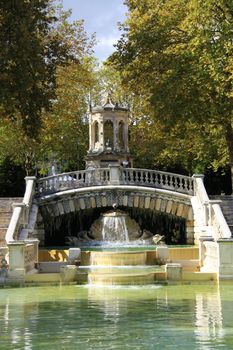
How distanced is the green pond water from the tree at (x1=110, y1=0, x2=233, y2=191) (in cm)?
951

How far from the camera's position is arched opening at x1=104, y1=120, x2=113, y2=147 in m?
26.2

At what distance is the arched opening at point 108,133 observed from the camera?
26248 mm

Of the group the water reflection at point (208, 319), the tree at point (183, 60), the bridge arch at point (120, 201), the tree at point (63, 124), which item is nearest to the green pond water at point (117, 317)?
the water reflection at point (208, 319)

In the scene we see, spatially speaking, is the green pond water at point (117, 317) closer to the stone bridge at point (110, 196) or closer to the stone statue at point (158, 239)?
the stone statue at point (158, 239)

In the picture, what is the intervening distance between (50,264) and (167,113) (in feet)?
31.1

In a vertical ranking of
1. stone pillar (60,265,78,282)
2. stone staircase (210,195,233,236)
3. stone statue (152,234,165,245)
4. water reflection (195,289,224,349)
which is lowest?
water reflection (195,289,224,349)

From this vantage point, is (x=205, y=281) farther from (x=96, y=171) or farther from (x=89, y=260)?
(x=96, y=171)

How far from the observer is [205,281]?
14047mm

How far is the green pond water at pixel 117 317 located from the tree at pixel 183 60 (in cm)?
951

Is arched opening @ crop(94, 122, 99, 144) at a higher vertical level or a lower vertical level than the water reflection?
higher

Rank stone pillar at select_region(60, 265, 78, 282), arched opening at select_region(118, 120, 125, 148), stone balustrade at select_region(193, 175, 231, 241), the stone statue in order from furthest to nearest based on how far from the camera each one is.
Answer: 1. arched opening at select_region(118, 120, 125, 148)
2. the stone statue
3. stone balustrade at select_region(193, 175, 231, 241)
4. stone pillar at select_region(60, 265, 78, 282)

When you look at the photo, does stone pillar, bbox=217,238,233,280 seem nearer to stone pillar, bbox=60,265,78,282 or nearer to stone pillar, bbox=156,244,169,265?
stone pillar, bbox=156,244,169,265

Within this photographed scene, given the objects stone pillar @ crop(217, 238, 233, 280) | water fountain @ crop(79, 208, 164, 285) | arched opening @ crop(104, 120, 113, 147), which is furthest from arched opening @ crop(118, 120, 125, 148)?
stone pillar @ crop(217, 238, 233, 280)

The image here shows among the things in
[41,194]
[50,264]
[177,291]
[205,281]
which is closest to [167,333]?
[177,291]
